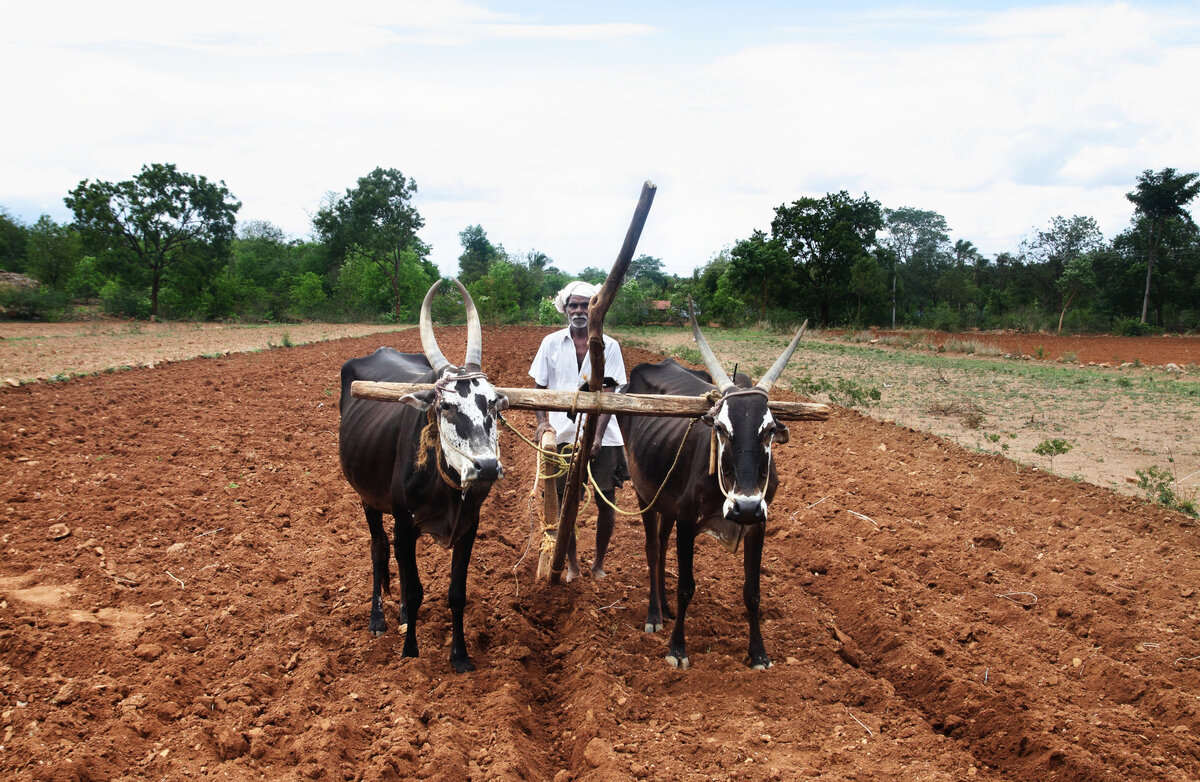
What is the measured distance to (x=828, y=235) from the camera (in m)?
49.1

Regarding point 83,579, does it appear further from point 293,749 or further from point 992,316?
point 992,316

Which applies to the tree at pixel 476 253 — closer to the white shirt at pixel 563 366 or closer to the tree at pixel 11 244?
the tree at pixel 11 244

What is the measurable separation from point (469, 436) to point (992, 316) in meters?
50.5

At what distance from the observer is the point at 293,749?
13.5 ft

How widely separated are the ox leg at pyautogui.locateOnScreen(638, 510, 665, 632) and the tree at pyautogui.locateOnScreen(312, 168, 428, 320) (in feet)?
158

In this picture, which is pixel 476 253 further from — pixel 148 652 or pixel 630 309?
pixel 148 652

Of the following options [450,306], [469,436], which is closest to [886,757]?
[469,436]

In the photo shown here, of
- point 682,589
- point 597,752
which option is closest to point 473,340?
point 682,589

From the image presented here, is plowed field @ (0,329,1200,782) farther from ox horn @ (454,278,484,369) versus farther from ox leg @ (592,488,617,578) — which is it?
ox horn @ (454,278,484,369)

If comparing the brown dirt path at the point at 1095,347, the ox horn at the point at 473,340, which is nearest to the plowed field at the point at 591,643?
the ox horn at the point at 473,340

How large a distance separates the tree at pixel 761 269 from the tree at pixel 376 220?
22.4m

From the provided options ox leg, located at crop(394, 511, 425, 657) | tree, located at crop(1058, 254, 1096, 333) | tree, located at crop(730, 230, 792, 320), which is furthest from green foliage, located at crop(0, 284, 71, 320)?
tree, located at crop(1058, 254, 1096, 333)

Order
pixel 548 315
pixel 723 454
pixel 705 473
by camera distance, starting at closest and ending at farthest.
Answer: pixel 723 454, pixel 705 473, pixel 548 315

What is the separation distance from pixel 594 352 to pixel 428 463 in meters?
1.44
